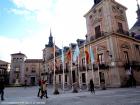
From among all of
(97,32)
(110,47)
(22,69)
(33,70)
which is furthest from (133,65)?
(33,70)

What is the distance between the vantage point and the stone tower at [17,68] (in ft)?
174

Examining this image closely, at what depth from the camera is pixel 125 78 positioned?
24.0 meters

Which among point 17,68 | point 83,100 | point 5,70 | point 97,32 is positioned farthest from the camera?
point 5,70

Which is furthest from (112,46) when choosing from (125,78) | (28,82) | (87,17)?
(28,82)

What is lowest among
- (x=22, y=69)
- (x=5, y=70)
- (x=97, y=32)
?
(x=5, y=70)

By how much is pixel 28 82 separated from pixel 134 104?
184 ft

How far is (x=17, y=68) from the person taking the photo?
179 ft

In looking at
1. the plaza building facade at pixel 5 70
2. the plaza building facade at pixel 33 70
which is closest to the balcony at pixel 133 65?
the plaza building facade at pixel 33 70

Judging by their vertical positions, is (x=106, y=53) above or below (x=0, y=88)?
above

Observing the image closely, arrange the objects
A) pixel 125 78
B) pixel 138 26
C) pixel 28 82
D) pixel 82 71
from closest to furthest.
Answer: pixel 125 78 → pixel 82 71 → pixel 138 26 → pixel 28 82

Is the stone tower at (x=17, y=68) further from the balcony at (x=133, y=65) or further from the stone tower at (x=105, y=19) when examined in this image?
the balcony at (x=133, y=65)

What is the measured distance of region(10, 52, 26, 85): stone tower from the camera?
53.0 metres

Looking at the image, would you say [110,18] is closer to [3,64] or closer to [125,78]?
[125,78]

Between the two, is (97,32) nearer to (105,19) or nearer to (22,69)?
(105,19)
